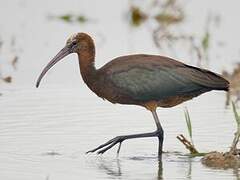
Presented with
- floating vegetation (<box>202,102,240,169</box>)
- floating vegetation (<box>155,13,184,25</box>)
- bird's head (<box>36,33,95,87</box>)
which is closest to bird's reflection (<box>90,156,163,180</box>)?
floating vegetation (<box>202,102,240,169</box>)

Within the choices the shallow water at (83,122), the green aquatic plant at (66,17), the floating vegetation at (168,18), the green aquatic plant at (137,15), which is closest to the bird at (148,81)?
the shallow water at (83,122)

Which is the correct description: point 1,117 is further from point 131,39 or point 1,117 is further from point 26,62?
point 131,39

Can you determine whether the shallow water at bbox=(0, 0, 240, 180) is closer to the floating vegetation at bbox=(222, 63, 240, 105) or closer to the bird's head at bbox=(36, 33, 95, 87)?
the floating vegetation at bbox=(222, 63, 240, 105)

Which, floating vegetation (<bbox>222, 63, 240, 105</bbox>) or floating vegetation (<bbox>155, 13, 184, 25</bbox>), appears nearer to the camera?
floating vegetation (<bbox>222, 63, 240, 105</bbox>)

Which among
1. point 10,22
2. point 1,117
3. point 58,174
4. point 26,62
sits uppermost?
point 10,22

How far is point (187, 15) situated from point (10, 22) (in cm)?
329

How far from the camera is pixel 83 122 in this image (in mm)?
12398

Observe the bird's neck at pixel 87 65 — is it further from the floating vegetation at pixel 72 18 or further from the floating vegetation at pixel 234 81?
the floating vegetation at pixel 72 18

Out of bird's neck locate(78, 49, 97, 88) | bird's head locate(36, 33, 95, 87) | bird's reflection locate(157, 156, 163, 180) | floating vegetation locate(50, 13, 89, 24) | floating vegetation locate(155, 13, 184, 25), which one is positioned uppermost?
floating vegetation locate(50, 13, 89, 24)

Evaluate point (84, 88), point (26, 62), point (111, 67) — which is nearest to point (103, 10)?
point (26, 62)

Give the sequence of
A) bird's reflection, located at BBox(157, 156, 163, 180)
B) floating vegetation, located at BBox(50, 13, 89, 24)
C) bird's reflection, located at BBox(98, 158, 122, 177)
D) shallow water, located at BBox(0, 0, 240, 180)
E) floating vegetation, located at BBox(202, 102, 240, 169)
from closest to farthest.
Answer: bird's reflection, located at BBox(157, 156, 163, 180) < bird's reflection, located at BBox(98, 158, 122, 177) < shallow water, located at BBox(0, 0, 240, 180) < floating vegetation, located at BBox(202, 102, 240, 169) < floating vegetation, located at BBox(50, 13, 89, 24)

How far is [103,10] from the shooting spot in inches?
839

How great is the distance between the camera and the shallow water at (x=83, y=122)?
10219 millimetres

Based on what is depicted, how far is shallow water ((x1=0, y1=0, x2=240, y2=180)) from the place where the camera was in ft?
33.5
